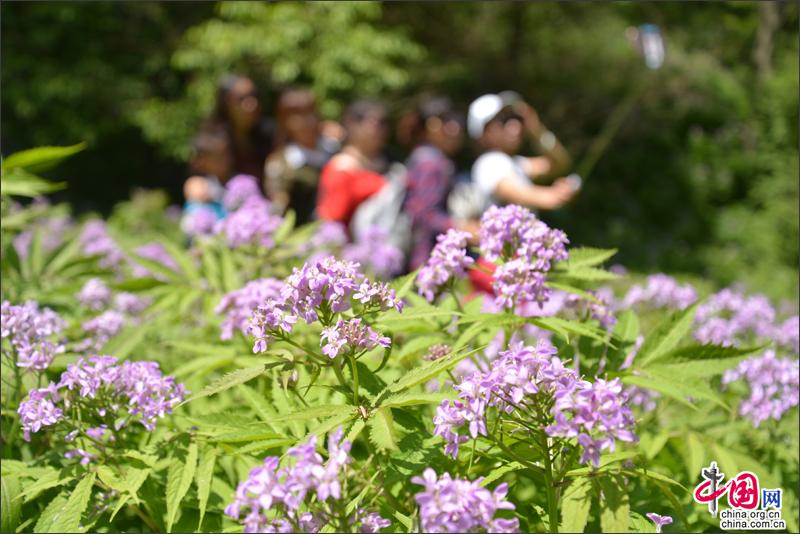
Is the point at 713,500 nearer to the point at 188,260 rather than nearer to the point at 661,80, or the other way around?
the point at 188,260

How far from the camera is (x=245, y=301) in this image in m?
2.24

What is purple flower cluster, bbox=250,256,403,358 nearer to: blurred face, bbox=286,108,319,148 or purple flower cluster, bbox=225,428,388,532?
purple flower cluster, bbox=225,428,388,532

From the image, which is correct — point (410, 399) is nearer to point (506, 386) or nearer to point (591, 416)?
point (506, 386)

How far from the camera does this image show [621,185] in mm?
15086

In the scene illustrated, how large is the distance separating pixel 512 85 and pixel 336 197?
28.4ft

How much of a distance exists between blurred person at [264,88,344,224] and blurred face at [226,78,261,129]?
40 centimetres

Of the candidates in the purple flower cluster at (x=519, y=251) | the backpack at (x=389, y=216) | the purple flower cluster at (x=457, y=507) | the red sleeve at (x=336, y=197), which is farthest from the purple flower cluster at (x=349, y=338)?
the red sleeve at (x=336, y=197)

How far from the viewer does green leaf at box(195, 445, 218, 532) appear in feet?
5.60

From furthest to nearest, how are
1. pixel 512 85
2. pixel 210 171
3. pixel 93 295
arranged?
pixel 512 85 → pixel 210 171 → pixel 93 295

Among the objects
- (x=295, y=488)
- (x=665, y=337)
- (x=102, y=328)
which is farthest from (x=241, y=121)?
(x=295, y=488)

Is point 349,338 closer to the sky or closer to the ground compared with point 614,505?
closer to the sky

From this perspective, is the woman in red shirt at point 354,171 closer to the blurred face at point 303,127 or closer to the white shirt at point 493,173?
the blurred face at point 303,127

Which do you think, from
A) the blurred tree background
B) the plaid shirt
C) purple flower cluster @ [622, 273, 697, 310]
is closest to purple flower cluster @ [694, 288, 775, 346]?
purple flower cluster @ [622, 273, 697, 310]

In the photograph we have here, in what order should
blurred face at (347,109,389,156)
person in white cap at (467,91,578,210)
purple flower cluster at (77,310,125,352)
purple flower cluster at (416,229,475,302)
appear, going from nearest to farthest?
purple flower cluster at (416,229,475,302), purple flower cluster at (77,310,125,352), person in white cap at (467,91,578,210), blurred face at (347,109,389,156)
